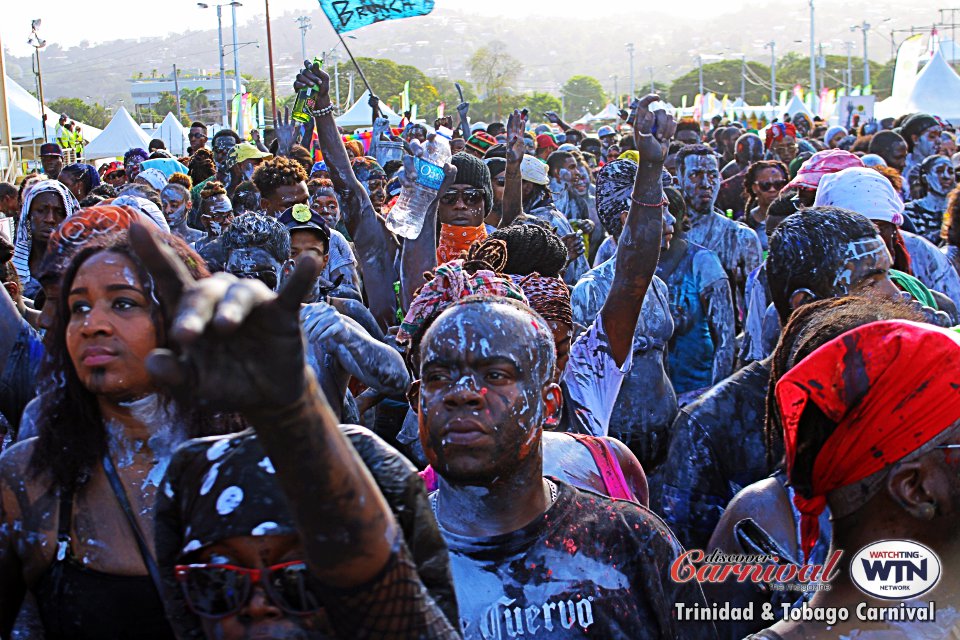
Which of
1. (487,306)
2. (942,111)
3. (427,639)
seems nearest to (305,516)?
(427,639)

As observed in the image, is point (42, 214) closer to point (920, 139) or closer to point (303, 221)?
point (303, 221)

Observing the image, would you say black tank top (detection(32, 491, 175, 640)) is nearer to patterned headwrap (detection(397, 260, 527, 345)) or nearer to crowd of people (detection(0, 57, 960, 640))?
crowd of people (detection(0, 57, 960, 640))

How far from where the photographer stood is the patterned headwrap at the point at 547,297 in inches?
139

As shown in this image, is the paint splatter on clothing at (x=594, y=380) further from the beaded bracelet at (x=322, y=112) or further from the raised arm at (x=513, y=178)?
the beaded bracelet at (x=322, y=112)

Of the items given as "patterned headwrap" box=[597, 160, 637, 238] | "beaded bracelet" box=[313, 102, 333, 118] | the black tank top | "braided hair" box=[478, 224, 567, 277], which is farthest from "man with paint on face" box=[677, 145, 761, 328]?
the black tank top

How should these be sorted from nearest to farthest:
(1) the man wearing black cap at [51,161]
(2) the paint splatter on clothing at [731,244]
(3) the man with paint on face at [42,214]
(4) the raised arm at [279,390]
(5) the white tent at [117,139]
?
(4) the raised arm at [279,390], (3) the man with paint on face at [42,214], (2) the paint splatter on clothing at [731,244], (1) the man wearing black cap at [51,161], (5) the white tent at [117,139]

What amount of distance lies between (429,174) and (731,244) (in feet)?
8.15

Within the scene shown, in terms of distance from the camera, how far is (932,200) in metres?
8.43

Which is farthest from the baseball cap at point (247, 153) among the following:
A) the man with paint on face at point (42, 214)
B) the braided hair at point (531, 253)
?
the braided hair at point (531, 253)

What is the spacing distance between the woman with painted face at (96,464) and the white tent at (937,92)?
1034 inches

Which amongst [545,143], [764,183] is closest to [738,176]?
[764,183]

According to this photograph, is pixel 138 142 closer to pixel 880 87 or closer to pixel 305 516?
pixel 305 516

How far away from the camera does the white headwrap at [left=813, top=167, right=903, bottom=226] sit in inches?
203

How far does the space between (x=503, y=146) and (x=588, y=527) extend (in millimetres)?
7231
